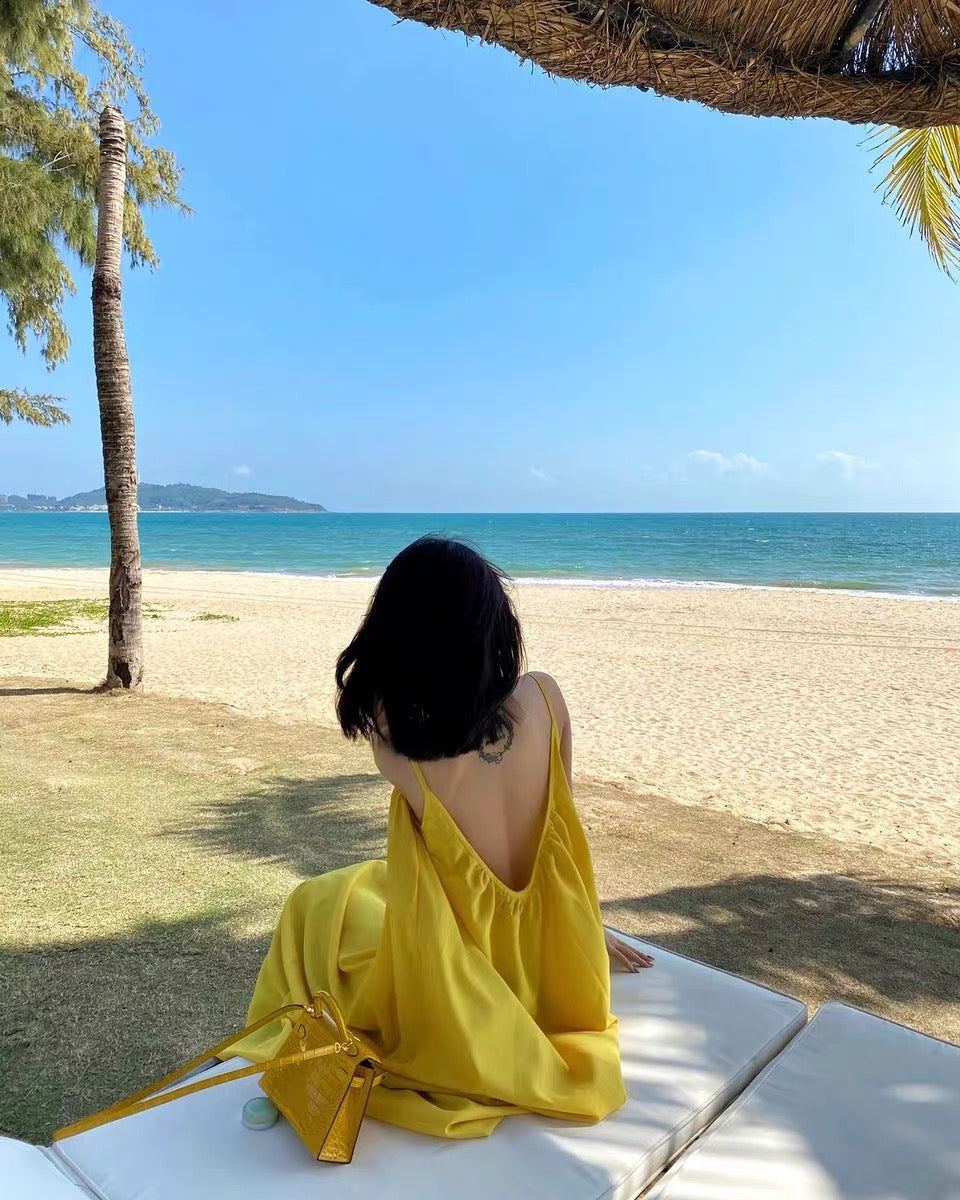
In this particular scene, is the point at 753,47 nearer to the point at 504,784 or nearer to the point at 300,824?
the point at 504,784

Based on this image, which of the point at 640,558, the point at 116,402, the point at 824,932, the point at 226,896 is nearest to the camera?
the point at 824,932

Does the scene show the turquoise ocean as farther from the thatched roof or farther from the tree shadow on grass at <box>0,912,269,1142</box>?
the thatched roof

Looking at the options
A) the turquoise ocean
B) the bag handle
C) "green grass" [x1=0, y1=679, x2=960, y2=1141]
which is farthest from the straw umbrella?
the turquoise ocean

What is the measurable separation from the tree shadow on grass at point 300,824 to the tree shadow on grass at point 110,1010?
0.73 metres

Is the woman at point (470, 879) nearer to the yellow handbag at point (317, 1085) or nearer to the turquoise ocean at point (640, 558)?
the yellow handbag at point (317, 1085)

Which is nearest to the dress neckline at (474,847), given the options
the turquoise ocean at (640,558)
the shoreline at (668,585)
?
the shoreline at (668,585)

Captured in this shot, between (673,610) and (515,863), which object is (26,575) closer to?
(673,610)

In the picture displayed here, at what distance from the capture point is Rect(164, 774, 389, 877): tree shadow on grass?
418 cm

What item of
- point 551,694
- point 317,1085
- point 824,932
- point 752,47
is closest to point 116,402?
point 752,47

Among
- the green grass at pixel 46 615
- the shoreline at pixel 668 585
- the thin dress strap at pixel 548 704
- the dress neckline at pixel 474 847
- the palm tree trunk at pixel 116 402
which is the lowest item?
the green grass at pixel 46 615

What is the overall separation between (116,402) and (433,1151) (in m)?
7.46

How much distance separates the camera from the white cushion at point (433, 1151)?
4.77ft

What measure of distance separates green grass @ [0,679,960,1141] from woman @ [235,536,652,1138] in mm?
987

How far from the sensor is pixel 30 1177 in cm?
130
